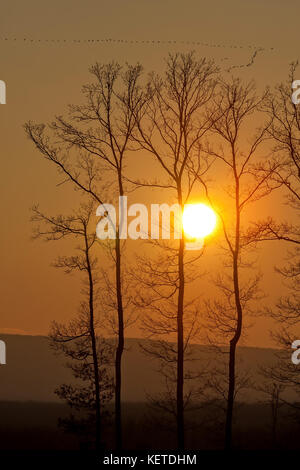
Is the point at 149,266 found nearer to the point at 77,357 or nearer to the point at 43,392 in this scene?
the point at 77,357

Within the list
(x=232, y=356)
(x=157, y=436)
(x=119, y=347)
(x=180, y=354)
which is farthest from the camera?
(x=157, y=436)

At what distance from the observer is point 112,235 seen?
119ft

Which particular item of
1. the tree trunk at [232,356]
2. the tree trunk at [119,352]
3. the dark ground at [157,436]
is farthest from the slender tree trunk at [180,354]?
the tree trunk at [119,352]

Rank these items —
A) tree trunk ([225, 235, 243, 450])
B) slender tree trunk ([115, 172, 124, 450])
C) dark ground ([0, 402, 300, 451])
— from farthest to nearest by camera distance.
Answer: dark ground ([0, 402, 300, 451]) → slender tree trunk ([115, 172, 124, 450]) → tree trunk ([225, 235, 243, 450])

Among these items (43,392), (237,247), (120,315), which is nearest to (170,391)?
(120,315)

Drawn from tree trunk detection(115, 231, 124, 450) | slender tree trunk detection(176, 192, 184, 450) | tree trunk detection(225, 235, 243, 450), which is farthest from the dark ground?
tree trunk detection(115, 231, 124, 450)

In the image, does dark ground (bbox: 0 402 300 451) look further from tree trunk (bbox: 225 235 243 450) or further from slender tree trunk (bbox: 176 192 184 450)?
slender tree trunk (bbox: 176 192 184 450)

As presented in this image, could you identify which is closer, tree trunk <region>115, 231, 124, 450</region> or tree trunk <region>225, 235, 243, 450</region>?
tree trunk <region>225, 235, 243, 450</region>

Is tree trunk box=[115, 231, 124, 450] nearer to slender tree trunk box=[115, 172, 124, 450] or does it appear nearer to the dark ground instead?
slender tree trunk box=[115, 172, 124, 450]

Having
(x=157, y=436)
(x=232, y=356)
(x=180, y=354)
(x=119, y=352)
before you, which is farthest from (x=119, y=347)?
(x=157, y=436)

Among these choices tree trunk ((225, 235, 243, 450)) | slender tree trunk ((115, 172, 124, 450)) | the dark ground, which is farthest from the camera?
the dark ground

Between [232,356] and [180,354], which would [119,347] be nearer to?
[180,354]

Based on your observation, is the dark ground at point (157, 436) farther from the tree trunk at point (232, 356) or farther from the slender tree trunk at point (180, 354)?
the slender tree trunk at point (180, 354)
